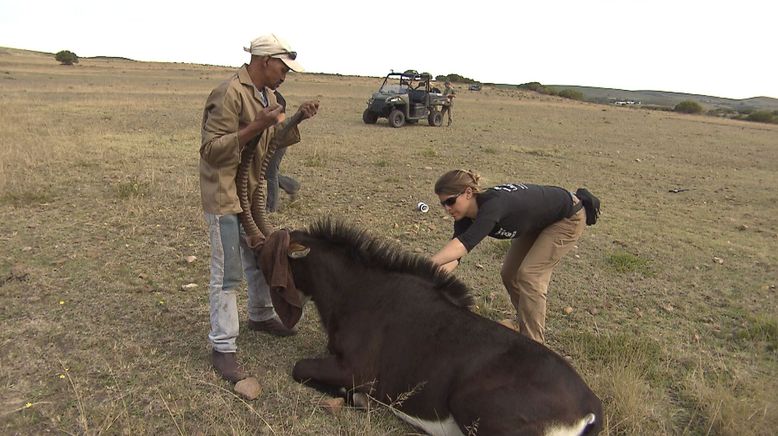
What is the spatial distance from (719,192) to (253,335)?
11306 millimetres

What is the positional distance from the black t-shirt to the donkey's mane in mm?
307

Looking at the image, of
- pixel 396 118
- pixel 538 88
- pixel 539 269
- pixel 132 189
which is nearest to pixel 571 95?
pixel 538 88

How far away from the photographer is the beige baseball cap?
3.48m

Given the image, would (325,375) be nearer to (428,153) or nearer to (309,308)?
(309,308)

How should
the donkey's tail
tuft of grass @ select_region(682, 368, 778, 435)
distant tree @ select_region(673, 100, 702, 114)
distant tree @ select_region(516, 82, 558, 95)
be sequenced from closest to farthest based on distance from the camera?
the donkey's tail < tuft of grass @ select_region(682, 368, 778, 435) < distant tree @ select_region(673, 100, 702, 114) < distant tree @ select_region(516, 82, 558, 95)

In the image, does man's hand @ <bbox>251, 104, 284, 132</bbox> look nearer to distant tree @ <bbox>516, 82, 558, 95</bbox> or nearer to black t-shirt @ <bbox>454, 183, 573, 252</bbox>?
black t-shirt @ <bbox>454, 183, 573, 252</bbox>

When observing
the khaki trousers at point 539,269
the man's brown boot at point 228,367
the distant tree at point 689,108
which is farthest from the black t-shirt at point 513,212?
the distant tree at point 689,108

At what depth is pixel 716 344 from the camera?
16.5ft

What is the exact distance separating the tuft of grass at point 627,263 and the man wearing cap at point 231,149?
182 inches

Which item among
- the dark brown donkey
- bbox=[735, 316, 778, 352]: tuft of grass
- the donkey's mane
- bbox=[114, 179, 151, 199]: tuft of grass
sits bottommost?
bbox=[735, 316, 778, 352]: tuft of grass

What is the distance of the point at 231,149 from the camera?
342 centimetres

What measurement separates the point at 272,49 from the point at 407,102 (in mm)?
18108

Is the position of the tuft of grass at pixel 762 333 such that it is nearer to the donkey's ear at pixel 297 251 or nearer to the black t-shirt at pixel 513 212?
the black t-shirt at pixel 513 212

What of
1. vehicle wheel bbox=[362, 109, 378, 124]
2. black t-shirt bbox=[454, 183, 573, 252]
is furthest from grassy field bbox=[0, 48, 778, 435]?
vehicle wheel bbox=[362, 109, 378, 124]
